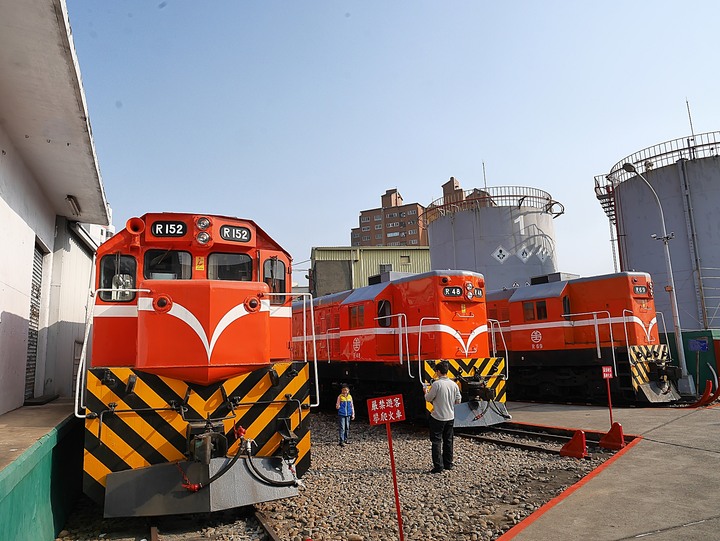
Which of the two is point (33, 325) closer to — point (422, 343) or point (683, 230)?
point (422, 343)

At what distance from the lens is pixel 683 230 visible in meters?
23.2

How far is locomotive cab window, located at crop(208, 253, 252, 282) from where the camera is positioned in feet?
20.6

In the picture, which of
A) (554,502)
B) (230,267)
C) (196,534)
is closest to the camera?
(196,534)

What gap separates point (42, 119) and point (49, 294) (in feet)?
13.7

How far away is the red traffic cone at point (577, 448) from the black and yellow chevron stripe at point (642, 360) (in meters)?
6.22

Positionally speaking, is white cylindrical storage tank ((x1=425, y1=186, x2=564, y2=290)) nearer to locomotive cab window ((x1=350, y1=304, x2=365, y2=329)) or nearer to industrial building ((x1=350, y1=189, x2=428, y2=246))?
locomotive cab window ((x1=350, y1=304, x2=365, y2=329))

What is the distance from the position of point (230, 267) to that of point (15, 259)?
3.05 meters

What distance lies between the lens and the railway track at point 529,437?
866 cm

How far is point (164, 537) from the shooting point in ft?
16.7

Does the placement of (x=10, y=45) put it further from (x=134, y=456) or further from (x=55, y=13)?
(x=134, y=456)

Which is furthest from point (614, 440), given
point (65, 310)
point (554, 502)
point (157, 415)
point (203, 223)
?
point (65, 310)

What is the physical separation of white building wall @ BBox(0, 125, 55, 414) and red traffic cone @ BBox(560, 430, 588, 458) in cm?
794

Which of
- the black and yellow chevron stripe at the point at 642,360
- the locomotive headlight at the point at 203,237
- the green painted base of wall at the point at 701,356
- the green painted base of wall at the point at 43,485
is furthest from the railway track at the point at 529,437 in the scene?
the green painted base of wall at the point at 701,356

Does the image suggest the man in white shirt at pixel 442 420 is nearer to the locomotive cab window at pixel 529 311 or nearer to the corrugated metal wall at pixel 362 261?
the locomotive cab window at pixel 529 311
